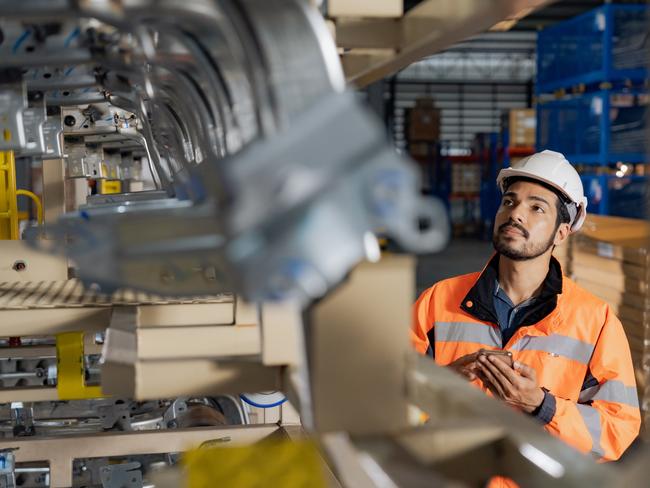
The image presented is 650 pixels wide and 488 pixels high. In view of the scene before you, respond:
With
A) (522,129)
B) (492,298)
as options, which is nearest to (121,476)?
(492,298)

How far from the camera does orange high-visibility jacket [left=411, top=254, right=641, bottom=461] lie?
267cm

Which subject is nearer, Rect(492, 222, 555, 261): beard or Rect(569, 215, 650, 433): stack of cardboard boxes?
Rect(492, 222, 555, 261): beard

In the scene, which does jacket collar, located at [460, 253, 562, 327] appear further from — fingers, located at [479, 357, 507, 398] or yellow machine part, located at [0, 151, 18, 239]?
yellow machine part, located at [0, 151, 18, 239]

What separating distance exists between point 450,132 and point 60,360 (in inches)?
845

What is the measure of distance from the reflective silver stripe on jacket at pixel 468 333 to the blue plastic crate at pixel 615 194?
18.5ft

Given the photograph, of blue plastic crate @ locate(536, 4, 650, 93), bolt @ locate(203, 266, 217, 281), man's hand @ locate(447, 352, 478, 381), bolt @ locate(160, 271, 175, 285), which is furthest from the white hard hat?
blue plastic crate @ locate(536, 4, 650, 93)

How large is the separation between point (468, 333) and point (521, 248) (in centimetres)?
36

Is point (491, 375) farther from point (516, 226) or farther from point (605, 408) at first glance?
point (516, 226)

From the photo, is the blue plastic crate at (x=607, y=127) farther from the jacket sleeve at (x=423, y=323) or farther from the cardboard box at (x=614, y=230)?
the jacket sleeve at (x=423, y=323)

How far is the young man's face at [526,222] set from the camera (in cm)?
301

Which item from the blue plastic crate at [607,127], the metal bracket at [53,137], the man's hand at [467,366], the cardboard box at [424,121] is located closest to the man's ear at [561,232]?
the man's hand at [467,366]

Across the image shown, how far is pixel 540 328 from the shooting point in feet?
9.51

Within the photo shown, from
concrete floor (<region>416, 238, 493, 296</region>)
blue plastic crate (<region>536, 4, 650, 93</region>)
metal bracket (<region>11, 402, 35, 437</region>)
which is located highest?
blue plastic crate (<region>536, 4, 650, 93</region>)

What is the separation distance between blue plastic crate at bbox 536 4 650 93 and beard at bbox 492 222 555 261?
16.8 ft
